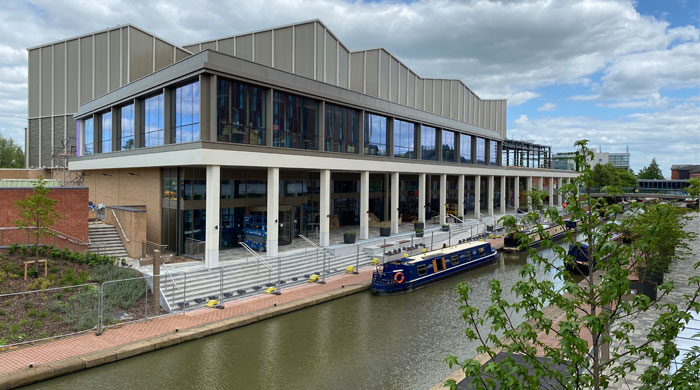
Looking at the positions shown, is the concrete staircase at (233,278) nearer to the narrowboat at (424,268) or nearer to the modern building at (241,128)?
the modern building at (241,128)

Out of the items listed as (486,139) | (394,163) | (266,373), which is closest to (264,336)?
(266,373)

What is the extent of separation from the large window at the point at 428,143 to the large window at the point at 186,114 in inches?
896

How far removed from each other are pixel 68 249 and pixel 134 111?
10.4 metres

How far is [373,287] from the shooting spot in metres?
21.7

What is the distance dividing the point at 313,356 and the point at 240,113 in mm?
A: 14238

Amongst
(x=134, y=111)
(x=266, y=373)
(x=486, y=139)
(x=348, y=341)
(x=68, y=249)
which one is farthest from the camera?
(x=486, y=139)

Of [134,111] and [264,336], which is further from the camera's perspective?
[134,111]

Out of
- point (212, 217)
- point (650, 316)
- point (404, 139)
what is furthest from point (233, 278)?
point (404, 139)

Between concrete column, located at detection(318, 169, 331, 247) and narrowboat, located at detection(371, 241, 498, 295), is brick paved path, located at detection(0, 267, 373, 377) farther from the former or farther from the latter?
concrete column, located at detection(318, 169, 331, 247)

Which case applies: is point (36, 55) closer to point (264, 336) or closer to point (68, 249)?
point (68, 249)

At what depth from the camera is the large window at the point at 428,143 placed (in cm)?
4019

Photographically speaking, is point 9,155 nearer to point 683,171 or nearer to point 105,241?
point 105,241

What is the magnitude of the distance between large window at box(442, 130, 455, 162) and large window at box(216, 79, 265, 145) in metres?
24.5

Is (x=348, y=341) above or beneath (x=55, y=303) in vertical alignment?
beneath
